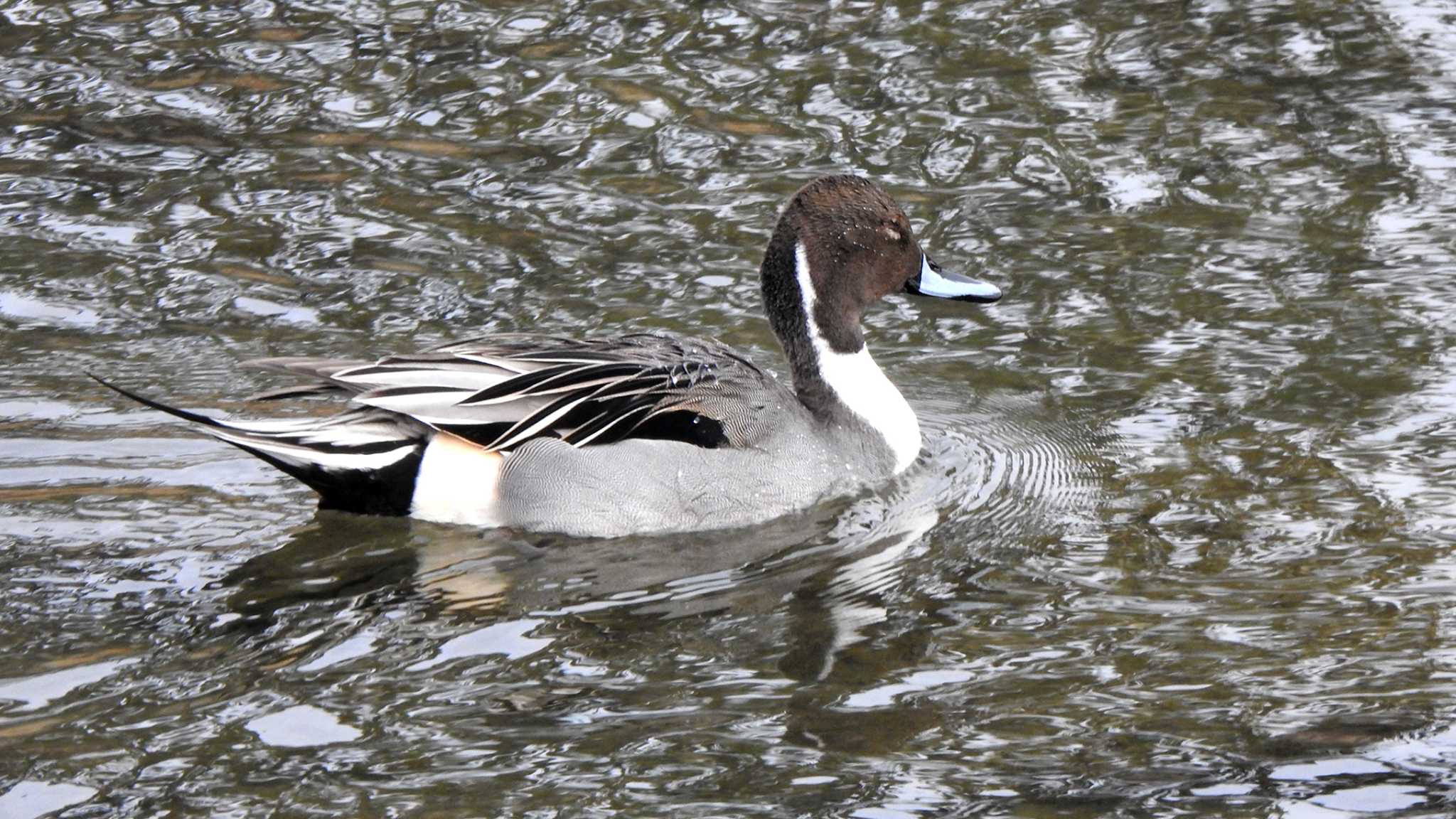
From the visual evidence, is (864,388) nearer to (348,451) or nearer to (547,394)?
(547,394)

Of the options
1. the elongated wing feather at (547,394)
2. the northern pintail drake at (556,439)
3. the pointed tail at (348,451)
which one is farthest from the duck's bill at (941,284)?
the pointed tail at (348,451)

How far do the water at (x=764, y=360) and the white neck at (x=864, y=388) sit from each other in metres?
0.16

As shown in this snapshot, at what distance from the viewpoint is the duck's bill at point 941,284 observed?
6.45 metres

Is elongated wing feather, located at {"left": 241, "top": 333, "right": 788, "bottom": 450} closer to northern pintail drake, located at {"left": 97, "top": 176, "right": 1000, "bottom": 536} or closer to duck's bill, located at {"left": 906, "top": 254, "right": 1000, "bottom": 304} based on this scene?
northern pintail drake, located at {"left": 97, "top": 176, "right": 1000, "bottom": 536}

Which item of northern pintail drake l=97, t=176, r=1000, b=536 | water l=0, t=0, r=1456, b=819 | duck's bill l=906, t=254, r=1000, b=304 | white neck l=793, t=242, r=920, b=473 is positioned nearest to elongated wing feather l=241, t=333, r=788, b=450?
northern pintail drake l=97, t=176, r=1000, b=536

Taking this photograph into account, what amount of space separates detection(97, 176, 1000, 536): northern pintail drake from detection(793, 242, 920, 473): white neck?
0.21 meters

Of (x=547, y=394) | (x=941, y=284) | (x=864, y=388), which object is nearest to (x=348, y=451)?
(x=547, y=394)

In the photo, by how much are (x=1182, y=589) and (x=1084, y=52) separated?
4.77 meters

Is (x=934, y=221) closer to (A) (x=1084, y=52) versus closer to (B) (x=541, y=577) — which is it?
(A) (x=1084, y=52)

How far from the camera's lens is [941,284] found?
6.48 meters

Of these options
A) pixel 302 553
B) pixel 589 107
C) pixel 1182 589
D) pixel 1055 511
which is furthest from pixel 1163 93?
pixel 302 553

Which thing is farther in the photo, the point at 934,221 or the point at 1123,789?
the point at 934,221

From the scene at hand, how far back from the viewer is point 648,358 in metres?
5.93

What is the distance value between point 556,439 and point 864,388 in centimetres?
106
